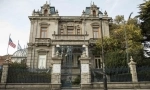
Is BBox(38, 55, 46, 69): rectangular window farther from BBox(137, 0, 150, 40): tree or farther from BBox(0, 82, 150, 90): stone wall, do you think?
BBox(137, 0, 150, 40): tree

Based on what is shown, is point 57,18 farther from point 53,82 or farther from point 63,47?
point 53,82

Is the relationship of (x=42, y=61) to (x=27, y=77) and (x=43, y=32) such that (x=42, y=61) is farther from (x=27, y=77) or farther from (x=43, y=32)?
(x=27, y=77)

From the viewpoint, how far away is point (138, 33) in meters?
24.4

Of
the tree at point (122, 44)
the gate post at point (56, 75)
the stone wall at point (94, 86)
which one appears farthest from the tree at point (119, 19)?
the gate post at point (56, 75)

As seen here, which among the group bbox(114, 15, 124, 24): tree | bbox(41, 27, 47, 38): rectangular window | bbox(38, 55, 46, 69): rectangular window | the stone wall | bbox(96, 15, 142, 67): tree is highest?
bbox(114, 15, 124, 24): tree

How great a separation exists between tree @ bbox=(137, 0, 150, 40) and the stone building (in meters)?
5.89

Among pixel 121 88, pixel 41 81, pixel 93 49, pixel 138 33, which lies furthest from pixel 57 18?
pixel 121 88

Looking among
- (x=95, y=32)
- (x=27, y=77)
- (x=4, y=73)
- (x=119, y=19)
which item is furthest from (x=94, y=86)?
(x=119, y=19)

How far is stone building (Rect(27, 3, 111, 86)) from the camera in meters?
25.6

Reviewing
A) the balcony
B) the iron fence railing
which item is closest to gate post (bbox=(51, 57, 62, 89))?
the iron fence railing

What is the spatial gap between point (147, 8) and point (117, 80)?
41.3ft

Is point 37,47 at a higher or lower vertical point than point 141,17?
lower

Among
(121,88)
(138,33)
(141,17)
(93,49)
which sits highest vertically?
(141,17)

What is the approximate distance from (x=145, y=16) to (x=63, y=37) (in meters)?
11.9
